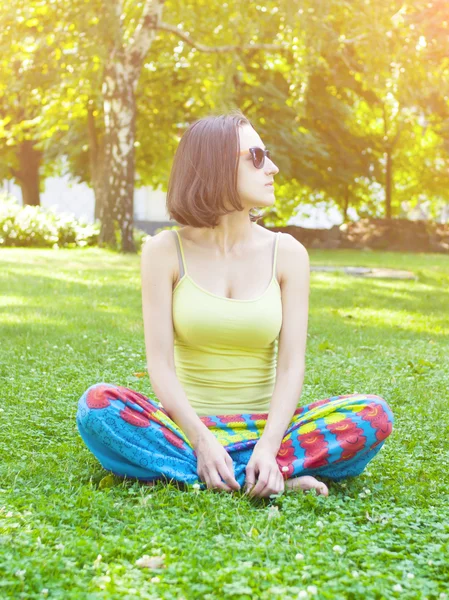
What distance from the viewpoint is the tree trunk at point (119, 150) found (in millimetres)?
17625

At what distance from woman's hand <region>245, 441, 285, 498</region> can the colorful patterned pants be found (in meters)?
0.11

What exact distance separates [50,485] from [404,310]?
23.5 ft

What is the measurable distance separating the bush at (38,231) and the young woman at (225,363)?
1630cm

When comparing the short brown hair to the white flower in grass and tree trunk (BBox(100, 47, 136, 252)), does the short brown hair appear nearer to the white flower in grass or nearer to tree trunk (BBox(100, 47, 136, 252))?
the white flower in grass

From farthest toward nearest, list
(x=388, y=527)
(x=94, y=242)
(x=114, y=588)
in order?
(x=94, y=242) → (x=388, y=527) → (x=114, y=588)

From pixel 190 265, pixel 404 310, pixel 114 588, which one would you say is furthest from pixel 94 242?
pixel 114 588

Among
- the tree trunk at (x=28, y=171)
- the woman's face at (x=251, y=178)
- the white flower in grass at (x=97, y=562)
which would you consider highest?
the tree trunk at (x=28, y=171)

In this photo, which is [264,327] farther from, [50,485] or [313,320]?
[313,320]

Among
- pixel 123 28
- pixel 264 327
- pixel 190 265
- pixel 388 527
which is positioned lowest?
pixel 388 527

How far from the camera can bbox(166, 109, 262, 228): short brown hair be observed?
3.66m

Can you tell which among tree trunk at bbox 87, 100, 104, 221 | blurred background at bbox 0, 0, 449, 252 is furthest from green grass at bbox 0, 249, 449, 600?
tree trunk at bbox 87, 100, 104, 221

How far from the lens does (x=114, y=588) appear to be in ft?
7.97

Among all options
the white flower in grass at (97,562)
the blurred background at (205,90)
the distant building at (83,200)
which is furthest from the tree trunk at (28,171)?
the white flower in grass at (97,562)

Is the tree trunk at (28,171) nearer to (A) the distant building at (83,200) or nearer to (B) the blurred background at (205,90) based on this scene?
(B) the blurred background at (205,90)
